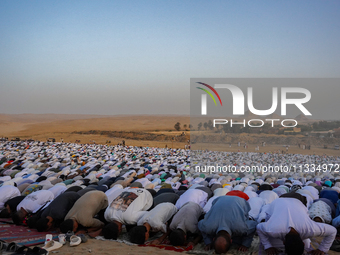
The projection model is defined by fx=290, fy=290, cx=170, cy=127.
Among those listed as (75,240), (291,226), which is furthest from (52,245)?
(291,226)

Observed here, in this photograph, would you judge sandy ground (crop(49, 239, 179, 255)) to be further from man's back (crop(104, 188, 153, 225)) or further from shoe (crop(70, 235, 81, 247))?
man's back (crop(104, 188, 153, 225))

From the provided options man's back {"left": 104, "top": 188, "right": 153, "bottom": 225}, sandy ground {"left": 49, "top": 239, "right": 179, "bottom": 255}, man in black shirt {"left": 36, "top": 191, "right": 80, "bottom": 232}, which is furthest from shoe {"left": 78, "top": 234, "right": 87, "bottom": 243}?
man in black shirt {"left": 36, "top": 191, "right": 80, "bottom": 232}

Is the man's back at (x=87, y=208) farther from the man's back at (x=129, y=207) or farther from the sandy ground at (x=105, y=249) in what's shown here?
the sandy ground at (x=105, y=249)

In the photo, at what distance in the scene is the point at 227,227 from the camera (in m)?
4.01

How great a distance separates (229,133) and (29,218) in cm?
3336

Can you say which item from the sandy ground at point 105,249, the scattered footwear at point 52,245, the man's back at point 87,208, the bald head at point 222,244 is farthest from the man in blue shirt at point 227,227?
the scattered footwear at point 52,245

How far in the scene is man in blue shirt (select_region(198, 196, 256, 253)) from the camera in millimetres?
3893

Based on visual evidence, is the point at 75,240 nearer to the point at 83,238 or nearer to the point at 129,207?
the point at 83,238

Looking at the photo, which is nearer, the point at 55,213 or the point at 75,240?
the point at 75,240

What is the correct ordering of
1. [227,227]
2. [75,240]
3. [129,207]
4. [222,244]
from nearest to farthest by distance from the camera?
[222,244]
[227,227]
[75,240]
[129,207]

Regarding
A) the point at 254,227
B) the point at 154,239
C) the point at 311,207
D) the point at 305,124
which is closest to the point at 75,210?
the point at 154,239

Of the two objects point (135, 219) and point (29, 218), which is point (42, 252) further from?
point (29, 218)

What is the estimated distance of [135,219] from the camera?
468 cm

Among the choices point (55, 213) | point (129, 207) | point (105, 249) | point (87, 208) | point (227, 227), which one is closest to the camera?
point (227, 227)
